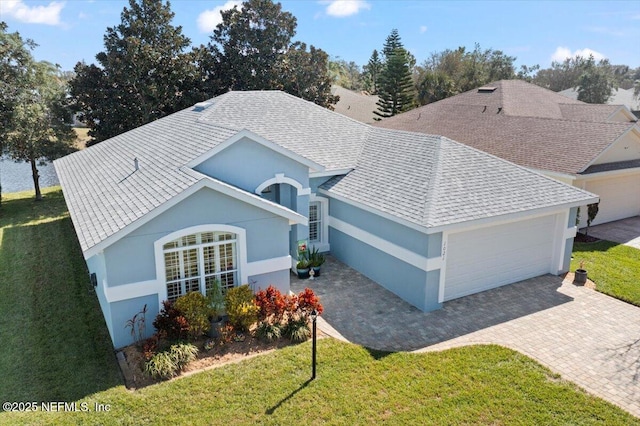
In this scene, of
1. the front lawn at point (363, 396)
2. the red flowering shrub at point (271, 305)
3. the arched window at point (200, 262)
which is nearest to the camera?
the front lawn at point (363, 396)

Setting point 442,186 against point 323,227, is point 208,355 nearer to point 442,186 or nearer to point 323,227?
point 323,227

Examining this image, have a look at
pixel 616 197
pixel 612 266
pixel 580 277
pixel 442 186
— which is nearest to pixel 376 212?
pixel 442 186

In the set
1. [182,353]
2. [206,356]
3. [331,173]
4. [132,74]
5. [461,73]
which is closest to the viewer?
[182,353]

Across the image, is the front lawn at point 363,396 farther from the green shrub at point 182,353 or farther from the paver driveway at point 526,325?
the paver driveway at point 526,325

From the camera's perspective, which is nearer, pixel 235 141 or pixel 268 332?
pixel 268 332

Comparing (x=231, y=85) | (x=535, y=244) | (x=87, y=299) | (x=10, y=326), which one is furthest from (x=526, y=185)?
(x=231, y=85)

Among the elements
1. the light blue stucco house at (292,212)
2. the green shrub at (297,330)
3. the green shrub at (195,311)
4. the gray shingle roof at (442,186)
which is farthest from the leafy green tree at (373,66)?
the green shrub at (195,311)
